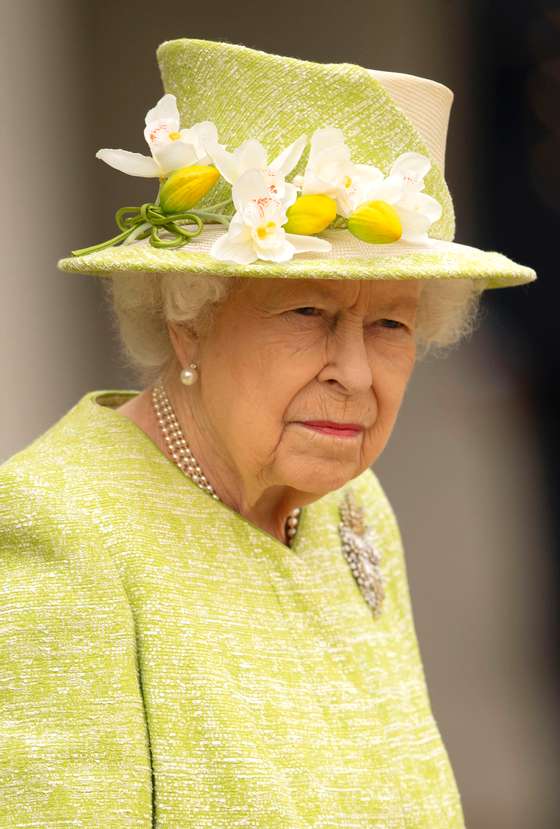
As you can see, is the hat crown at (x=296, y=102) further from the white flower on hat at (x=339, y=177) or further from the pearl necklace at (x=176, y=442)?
the pearl necklace at (x=176, y=442)

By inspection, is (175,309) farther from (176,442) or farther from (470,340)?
(470,340)

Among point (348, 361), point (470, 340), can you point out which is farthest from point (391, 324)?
point (470, 340)

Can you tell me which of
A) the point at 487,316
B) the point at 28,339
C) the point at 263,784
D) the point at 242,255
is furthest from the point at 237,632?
the point at 487,316

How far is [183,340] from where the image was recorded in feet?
7.64

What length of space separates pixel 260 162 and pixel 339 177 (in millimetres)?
128

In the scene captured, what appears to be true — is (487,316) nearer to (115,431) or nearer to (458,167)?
(458,167)

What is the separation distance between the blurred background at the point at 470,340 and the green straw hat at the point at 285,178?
2043mm

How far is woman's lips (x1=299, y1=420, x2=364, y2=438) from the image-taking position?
224 cm

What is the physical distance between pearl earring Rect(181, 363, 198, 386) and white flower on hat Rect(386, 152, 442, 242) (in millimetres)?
425

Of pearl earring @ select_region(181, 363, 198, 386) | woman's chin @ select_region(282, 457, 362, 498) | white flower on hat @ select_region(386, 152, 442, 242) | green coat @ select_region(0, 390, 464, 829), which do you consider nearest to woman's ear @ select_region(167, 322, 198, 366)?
pearl earring @ select_region(181, 363, 198, 386)

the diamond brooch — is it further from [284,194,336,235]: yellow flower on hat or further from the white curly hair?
[284,194,336,235]: yellow flower on hat

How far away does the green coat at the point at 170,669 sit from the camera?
192cm

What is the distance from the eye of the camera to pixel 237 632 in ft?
7.20

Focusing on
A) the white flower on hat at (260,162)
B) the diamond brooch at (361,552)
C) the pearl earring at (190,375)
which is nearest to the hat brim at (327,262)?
the white flower on hat at (260,162)
